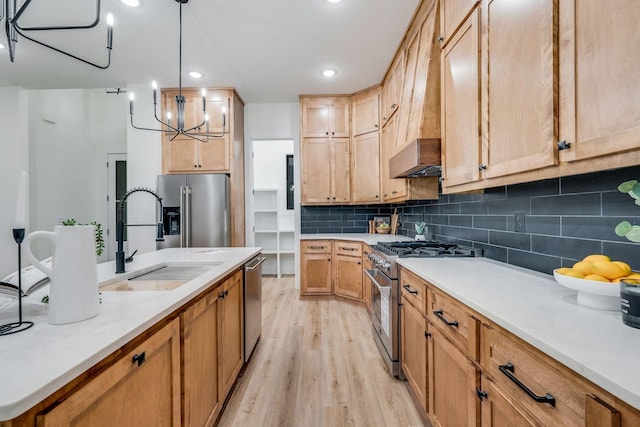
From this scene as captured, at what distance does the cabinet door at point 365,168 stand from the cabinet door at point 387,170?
0.32 ft

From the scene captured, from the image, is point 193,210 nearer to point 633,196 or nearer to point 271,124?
point 271,124

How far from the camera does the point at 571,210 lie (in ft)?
4.43

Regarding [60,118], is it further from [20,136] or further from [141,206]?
[141,206]

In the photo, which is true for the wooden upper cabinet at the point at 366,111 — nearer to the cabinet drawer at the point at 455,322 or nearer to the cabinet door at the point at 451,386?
the cabinet drawer at the point at 455,322

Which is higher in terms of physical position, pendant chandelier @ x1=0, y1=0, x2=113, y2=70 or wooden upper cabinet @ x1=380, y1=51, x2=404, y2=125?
wooden upper cabinet @ x1=380, y1=51, x2=404, y2=125

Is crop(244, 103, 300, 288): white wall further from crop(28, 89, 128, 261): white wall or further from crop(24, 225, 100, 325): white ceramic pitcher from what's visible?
crop(24, 225, 100, 325): white ceramic pitcher

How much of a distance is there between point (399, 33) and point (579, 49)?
2.13 meters

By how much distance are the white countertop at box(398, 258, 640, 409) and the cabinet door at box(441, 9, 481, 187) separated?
1.87 feet

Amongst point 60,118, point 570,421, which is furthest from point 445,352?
point 60,118

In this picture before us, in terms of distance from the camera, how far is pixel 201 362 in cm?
140

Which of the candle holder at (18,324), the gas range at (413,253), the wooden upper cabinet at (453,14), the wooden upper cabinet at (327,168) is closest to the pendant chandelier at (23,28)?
the candle holder at (18,324)

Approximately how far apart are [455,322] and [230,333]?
133 centimetres

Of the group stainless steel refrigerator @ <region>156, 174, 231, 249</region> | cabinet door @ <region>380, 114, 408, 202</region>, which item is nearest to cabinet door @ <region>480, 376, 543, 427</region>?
cabinet door @ <region>380, 114, 408, 202</region>

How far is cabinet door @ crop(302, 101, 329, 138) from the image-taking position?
419 centimetres
